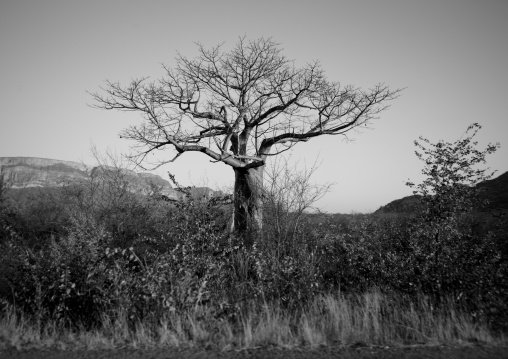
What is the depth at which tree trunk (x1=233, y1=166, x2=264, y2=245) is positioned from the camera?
7.45m

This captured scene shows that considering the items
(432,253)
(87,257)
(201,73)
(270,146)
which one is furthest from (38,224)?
(432,253)

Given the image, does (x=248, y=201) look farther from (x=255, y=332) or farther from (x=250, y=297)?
(x=255, y=332)

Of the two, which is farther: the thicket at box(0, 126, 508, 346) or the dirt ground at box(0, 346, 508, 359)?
the thicket at box(0, 126, 508, 346)

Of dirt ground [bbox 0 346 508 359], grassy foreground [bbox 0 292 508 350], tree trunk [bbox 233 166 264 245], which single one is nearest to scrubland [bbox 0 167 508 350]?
grassy foreground [bbox 0 292 508 350]

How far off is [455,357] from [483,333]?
683mm

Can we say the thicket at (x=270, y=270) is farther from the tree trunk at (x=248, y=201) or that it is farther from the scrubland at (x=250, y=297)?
the tree trunk at (x=248, y=201)

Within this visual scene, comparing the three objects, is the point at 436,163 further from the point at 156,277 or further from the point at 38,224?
the point at 38,224

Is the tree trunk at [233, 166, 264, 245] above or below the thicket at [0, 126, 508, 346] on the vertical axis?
above

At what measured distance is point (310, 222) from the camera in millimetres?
7098

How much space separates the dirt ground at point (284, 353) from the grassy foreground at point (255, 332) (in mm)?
110

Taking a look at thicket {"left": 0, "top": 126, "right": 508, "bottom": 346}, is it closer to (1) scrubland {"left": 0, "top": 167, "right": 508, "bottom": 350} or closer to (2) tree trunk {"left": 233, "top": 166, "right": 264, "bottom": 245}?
(1) scrubland {"left": 0, "top": 167, "right": 508, "bottom": 350}

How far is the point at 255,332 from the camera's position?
3289mm

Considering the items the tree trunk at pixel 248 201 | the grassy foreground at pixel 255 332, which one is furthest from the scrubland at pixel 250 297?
the tree trunk at pixel 248 201

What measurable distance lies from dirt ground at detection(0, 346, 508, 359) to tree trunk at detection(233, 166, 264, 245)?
4.02 m
